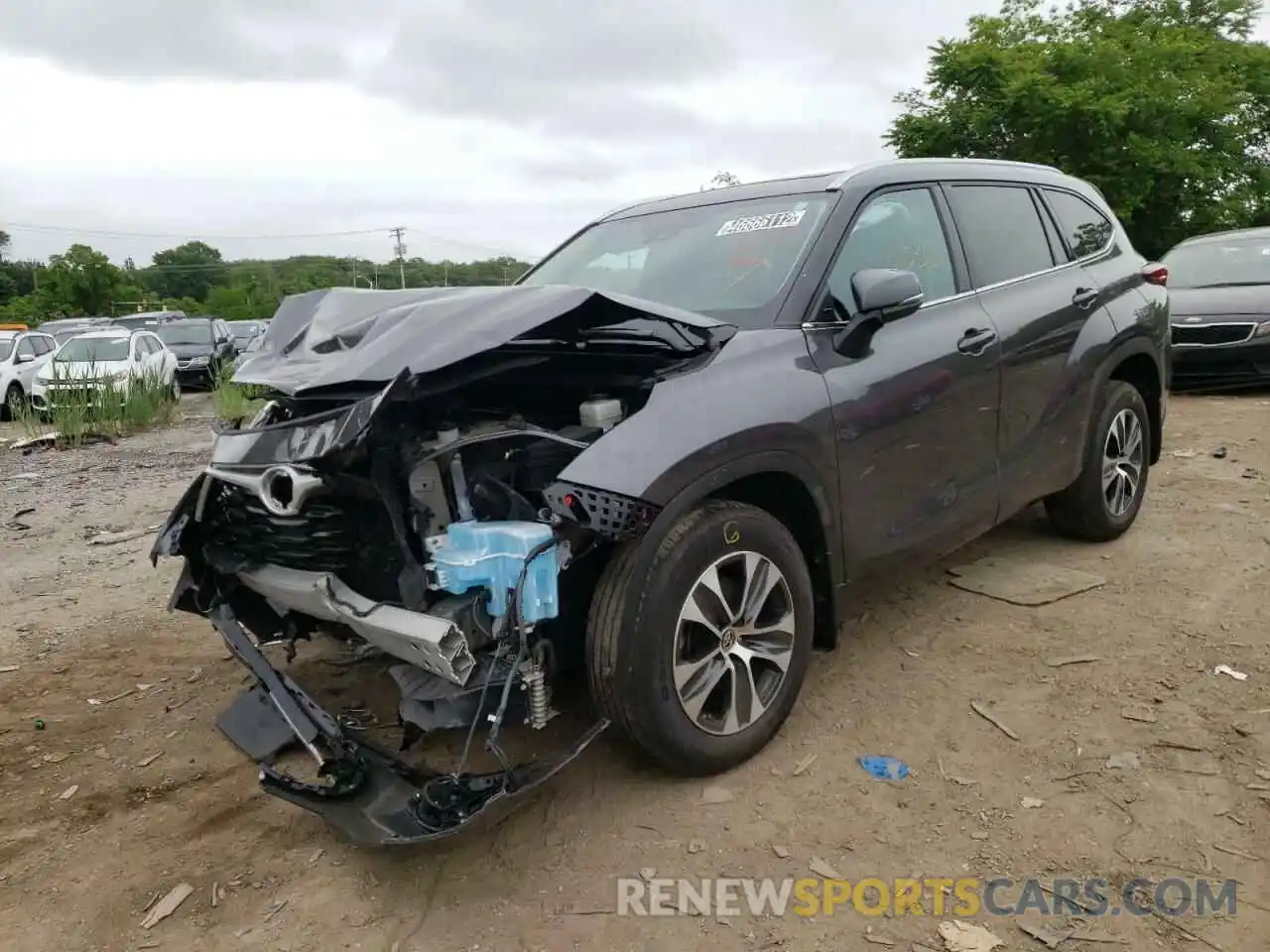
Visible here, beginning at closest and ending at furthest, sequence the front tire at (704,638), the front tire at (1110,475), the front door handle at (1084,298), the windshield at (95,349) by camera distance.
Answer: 1. the front tire at (704,638)
2. the front door handle at (1084,298)
3. the front tire at (1110,475)
4. the windshield at (95,349)

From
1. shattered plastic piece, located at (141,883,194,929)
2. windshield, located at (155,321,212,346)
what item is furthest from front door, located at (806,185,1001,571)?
windshield, located at (155,321,212,346)

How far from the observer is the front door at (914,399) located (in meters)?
3.16

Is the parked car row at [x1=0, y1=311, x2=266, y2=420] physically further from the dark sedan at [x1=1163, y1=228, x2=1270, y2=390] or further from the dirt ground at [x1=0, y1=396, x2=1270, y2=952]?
the dark sedan at [x1=1163, y1=228, x2=1270, y2=390]

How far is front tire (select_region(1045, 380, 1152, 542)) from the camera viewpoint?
180 inches

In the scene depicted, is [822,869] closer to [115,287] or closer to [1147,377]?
[1147,377]

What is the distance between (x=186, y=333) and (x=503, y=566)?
2199cm

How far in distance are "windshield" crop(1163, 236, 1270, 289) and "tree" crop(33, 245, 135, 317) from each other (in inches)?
1856

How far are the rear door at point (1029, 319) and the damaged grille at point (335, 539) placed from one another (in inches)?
97.4

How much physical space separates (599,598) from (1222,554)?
358 centimetres

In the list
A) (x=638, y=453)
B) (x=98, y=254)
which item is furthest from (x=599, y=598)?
(x=98, y=254)

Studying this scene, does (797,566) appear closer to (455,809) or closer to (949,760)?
(949,760)

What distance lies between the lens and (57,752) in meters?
3.37

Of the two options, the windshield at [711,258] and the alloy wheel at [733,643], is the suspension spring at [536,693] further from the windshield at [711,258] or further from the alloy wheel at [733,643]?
the windshield at [711,258]

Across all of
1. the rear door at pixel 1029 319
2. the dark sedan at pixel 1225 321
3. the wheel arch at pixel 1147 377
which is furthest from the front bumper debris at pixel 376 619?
the dark sedan at pixel 1225 321
